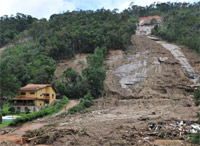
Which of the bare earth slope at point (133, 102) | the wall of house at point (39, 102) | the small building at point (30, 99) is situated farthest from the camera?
the wall of house at point (39, 102)

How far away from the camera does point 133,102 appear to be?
3300cm

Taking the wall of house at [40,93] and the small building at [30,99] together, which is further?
the wall of house at [40,93]

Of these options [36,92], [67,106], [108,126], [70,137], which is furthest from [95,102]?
[70,137]

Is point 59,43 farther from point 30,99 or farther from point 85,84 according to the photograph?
point 30,99

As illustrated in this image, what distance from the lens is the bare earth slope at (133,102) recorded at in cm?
1727

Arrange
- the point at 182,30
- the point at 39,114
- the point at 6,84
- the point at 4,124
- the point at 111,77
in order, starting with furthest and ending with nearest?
the point at 182,30
the point at 111,77
the point at 6,84
the point at 39,114
the point at 4,124

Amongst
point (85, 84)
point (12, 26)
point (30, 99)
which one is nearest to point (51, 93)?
point (30, 99)

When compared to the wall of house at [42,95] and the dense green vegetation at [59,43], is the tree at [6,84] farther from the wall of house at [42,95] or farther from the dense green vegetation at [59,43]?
the dense green vegetation at [59,43]

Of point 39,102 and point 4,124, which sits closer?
point 4,124

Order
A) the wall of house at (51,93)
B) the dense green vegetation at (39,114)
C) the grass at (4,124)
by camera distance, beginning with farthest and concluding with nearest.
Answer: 1. the wall of house at (51,93)
2. the dense green vegetation at (39,114)
3. the grass at (4,124)

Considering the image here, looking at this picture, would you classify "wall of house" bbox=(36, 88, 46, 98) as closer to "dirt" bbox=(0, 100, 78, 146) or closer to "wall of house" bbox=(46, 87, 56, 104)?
"wall of house" bbox=(46, 87, 56, 104)

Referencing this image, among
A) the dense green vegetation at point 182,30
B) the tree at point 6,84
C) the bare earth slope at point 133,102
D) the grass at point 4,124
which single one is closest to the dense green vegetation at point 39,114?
the grass at point 4,124

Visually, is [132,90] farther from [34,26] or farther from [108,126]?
[34,26]

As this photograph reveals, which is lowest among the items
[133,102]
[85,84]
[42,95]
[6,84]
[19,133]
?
[133,102]
